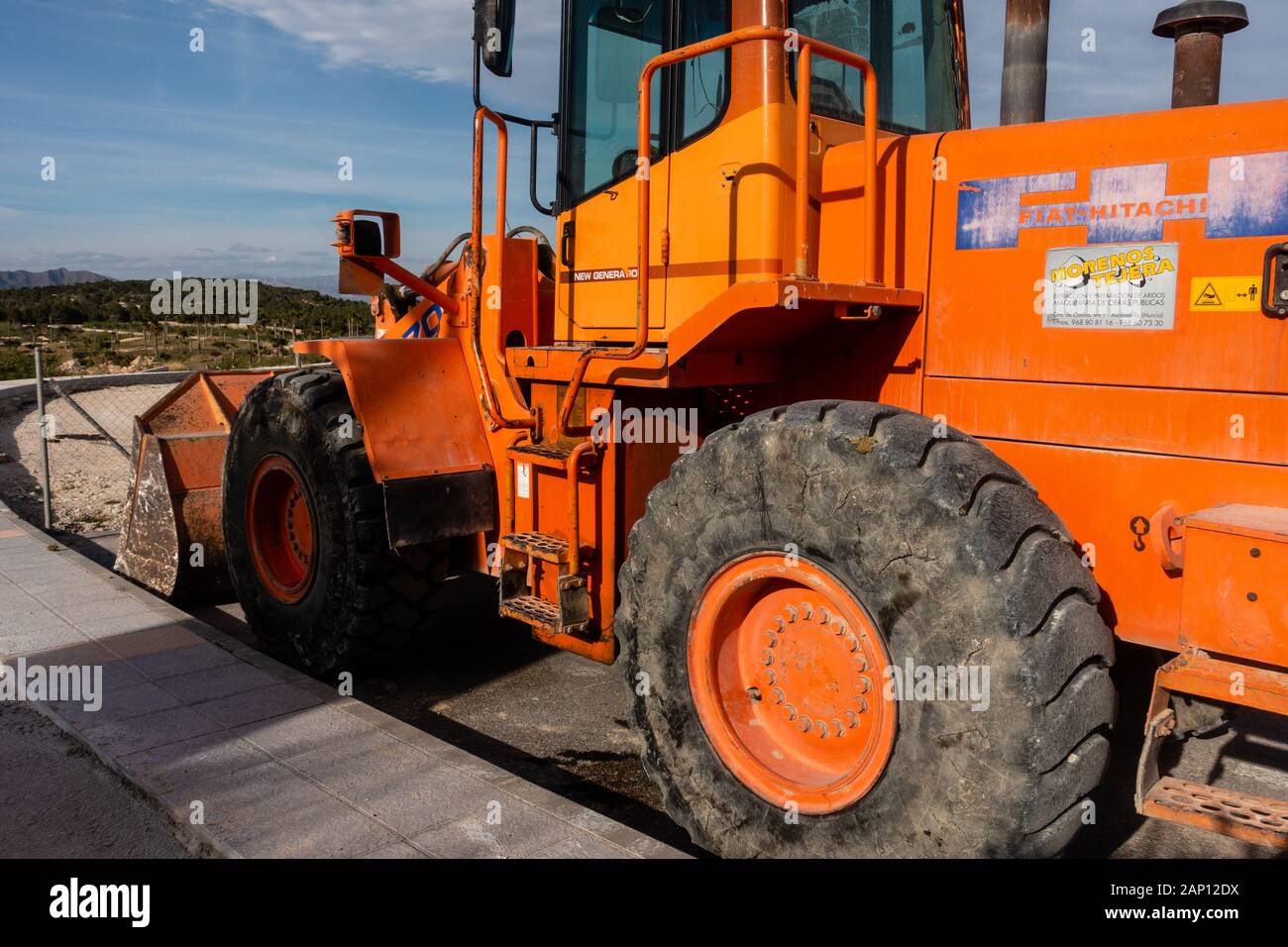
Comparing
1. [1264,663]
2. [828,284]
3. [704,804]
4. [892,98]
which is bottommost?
[704,804]

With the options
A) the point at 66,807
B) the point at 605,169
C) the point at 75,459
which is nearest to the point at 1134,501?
the point at 605,169

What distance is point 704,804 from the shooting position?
3529mm

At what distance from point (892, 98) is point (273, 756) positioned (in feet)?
12.8

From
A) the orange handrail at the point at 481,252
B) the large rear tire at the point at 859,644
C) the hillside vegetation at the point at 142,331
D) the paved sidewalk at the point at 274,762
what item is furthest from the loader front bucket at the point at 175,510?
the hillside vegetation at the point at 142,331

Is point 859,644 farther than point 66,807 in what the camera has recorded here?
No

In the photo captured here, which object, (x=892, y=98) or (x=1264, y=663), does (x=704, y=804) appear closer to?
(x=1264, y=663)

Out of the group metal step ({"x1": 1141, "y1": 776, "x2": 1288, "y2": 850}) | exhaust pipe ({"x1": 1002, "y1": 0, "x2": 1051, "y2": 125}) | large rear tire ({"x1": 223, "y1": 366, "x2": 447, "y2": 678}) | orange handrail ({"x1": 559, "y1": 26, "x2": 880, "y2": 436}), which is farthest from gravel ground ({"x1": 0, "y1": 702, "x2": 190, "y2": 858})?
exhaust pipe ({"x1": 1002, "y1": 0, "x2": 1051, "y2": 125})

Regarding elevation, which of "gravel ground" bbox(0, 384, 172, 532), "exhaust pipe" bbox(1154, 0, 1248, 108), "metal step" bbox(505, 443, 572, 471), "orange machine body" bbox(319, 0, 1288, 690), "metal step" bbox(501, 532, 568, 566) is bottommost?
"gravel ground" bbox(0, 384, 172, 532)

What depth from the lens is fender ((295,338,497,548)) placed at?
4973 mm

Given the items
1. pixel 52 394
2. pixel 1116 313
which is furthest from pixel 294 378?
pixel 52 394

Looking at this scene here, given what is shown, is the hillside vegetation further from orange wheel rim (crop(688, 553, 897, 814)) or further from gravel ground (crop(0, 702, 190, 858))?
orange wheel rim (crop(688, 553, 897, 814))

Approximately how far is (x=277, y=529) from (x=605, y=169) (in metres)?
3.02

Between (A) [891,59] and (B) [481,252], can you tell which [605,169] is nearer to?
(B) [481,252]

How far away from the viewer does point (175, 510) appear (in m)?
7.11
